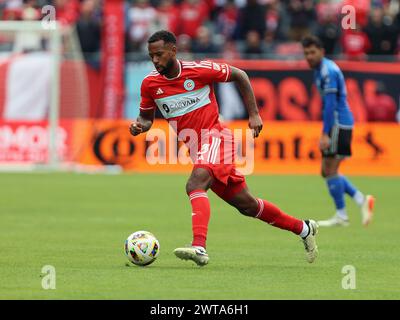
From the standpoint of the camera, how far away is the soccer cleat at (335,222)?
1462 centimetres

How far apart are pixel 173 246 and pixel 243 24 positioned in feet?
55.8

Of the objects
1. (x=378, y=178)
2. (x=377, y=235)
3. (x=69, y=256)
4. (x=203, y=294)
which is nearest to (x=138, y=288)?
(x=203, y=294)

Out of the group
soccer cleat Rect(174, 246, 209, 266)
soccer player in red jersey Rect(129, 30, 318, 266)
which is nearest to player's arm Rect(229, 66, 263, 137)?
soccer player in red jersey Rect(129, 30, 318, 266)

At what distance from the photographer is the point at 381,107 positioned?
81.4ft

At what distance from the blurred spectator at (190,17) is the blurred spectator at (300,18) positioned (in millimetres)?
2382

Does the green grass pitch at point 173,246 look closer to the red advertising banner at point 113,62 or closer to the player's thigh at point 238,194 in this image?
the player's thigh at point 238,194

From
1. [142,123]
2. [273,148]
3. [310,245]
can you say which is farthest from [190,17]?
[310,245]

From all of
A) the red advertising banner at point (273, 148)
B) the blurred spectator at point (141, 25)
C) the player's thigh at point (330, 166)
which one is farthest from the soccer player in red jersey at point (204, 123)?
the blurred spectator at point (141, 25)

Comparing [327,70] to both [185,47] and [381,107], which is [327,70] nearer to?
[381,107]

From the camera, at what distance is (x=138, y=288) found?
28.1ft

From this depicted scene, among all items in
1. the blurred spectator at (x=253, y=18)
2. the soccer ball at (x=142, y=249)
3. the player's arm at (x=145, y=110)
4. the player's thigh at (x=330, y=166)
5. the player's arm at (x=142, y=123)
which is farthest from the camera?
the blurred spectator at (x=253, y=18)

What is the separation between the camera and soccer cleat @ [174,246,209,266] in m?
9.56

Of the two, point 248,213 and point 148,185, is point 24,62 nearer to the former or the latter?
point 148,185

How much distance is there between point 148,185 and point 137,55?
6347 mm
